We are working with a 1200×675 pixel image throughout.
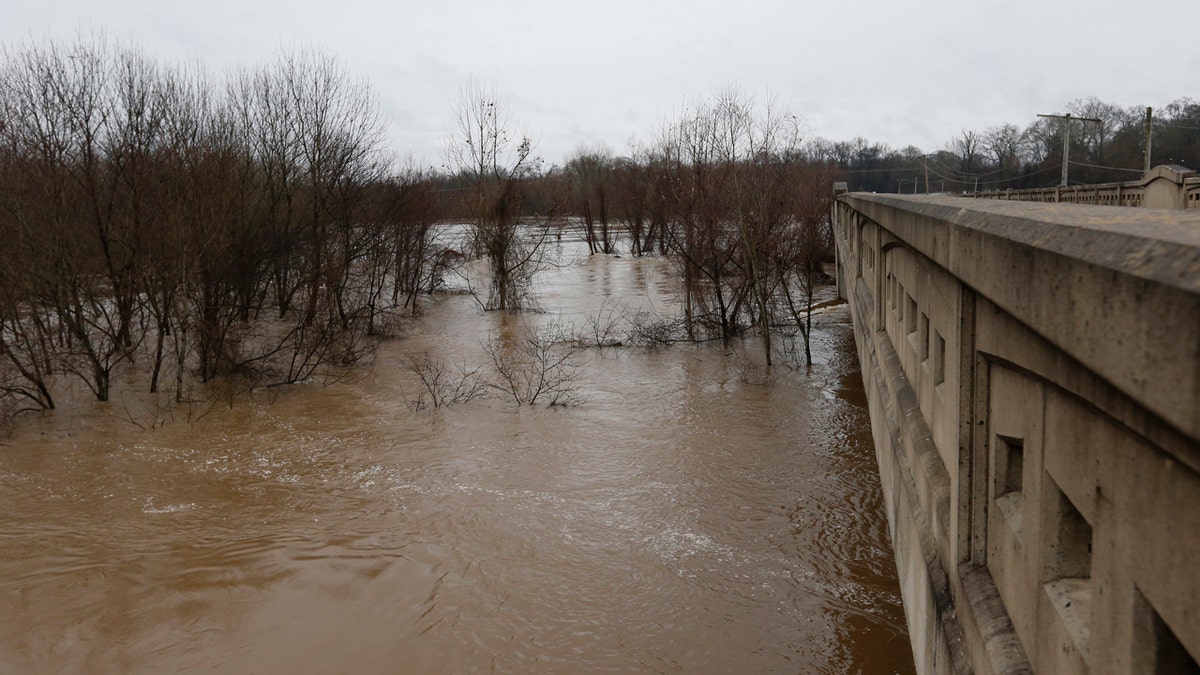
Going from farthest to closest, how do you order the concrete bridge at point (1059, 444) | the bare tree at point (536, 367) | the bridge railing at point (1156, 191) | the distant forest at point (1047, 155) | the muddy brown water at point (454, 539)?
the distant forest at point (1047, 155)
the bare tree at point (536, 367)
the bridge railing at point (1156, 191)
the muddy brown water at point (454, 539)
the concrete bridge at point (1059, 444)

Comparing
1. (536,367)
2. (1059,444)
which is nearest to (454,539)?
(1059,444)

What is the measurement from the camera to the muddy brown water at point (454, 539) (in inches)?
265

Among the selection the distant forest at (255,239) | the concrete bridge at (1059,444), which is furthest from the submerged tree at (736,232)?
the concrete bridge at (1059,444)

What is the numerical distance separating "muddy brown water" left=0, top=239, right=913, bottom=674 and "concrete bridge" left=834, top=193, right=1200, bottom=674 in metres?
3.33

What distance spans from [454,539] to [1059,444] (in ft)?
24.1

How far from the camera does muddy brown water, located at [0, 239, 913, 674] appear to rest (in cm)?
672

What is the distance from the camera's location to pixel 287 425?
530 inches

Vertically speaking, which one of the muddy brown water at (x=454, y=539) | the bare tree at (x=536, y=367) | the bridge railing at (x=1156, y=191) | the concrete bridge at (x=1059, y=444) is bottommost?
the muddy brown water at (x=454, y=539)

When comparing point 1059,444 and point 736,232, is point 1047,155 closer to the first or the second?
point 736,232

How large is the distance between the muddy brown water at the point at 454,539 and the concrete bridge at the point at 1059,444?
3.33 metres

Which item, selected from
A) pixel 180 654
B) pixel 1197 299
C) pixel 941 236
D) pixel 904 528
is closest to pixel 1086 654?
pixel 1197 299

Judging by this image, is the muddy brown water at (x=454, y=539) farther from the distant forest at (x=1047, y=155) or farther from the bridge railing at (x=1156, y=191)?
the distant forest at (x=1047, y=155)

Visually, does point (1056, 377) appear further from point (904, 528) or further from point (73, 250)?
point (73, 250)

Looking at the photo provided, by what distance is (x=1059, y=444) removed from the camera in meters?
2.07
